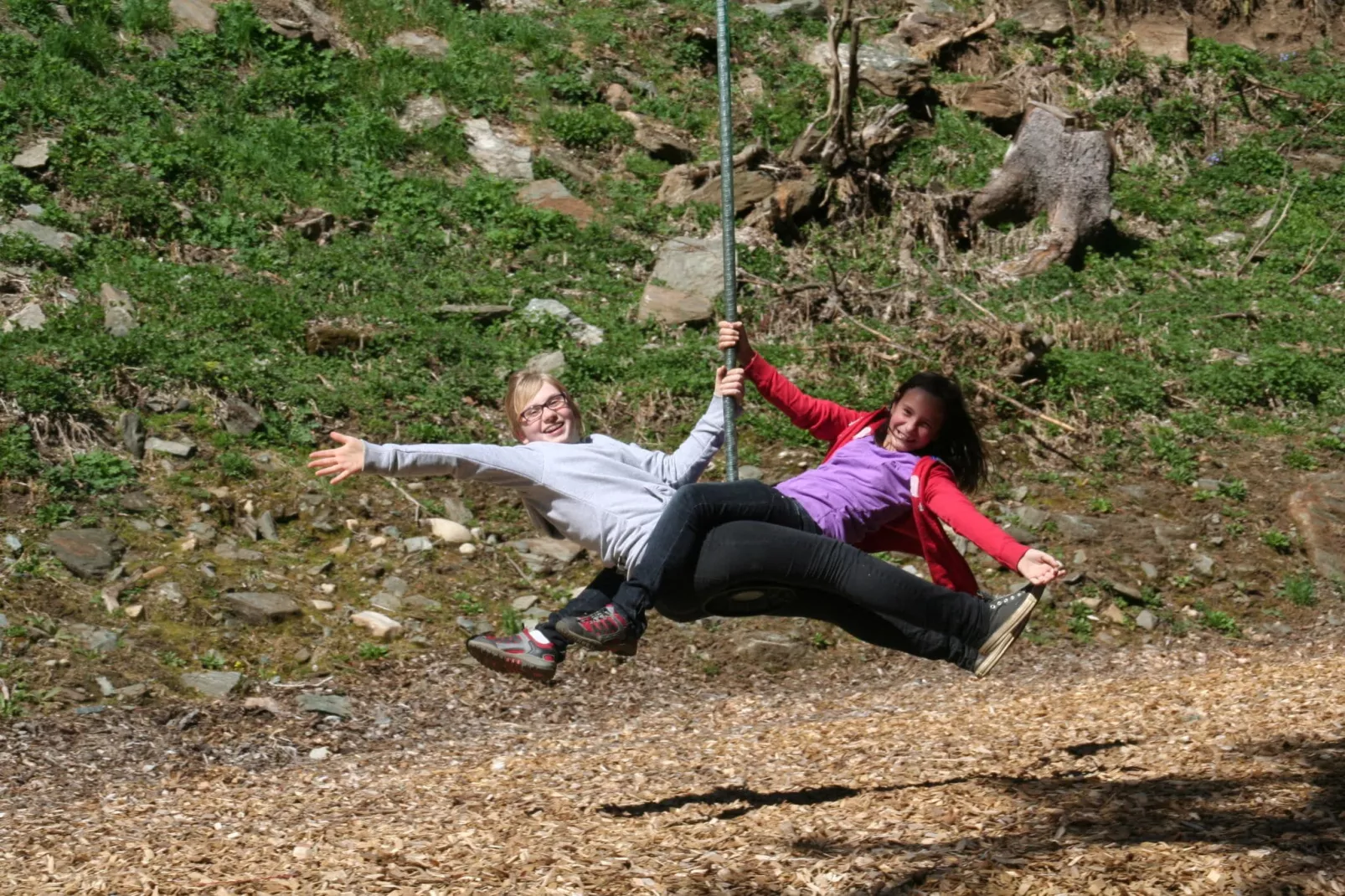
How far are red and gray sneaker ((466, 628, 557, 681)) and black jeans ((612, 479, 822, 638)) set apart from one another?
0.28 metres

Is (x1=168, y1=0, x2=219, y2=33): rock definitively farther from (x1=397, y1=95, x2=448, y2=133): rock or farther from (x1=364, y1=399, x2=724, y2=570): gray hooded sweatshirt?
(x1=364, y1=399, x2=724, y2=570): gray hooded sweatshirt

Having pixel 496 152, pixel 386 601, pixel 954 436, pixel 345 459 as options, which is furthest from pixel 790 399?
pixel 496 152

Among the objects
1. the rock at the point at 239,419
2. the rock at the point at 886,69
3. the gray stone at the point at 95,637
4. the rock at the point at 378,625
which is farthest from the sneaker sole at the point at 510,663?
the rock at the point at 886,69

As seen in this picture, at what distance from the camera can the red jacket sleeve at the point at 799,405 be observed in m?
5.15

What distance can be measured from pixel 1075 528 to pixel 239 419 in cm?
520

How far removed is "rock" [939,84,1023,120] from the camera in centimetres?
1381

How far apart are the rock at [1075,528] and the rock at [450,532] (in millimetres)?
3708

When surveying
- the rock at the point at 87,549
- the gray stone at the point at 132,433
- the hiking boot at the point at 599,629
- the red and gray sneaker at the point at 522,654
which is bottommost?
the rock at the point at 87,549

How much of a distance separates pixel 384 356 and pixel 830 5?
27.3ft

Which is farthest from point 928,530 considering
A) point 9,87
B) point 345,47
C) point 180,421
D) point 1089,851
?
point 345,47

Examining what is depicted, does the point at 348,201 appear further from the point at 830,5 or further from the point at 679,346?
the point at 830,5

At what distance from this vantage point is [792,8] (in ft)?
50.1

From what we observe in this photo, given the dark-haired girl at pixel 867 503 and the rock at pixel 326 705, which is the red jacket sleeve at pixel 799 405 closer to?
the dark-haired girl at pixel 867 503

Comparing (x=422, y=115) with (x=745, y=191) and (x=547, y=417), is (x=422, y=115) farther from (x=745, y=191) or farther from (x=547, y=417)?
(x=547, y=417)
